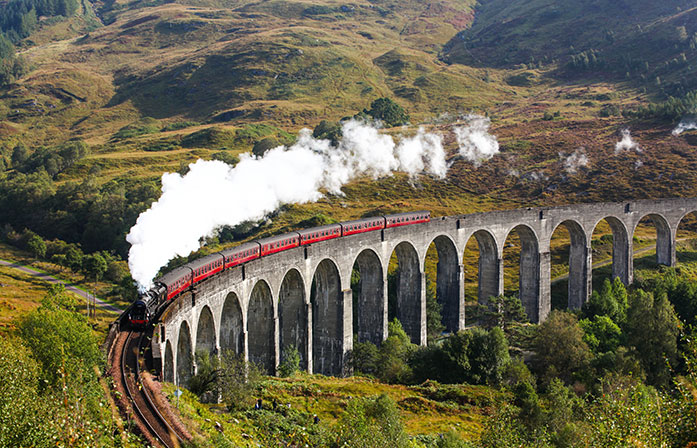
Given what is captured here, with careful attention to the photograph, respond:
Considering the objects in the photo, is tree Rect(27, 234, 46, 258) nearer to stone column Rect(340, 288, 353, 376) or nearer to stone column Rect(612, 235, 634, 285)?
stone column Rect(340, 288, 353, 376)

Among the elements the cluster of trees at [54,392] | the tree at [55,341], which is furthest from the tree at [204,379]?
the cluster of trees at [54,392]

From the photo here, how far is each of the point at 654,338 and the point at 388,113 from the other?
4279 inches

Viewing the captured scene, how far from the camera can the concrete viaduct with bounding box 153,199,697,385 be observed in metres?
35.1

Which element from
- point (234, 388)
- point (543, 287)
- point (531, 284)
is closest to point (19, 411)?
point (234, 388)

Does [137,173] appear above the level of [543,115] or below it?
below

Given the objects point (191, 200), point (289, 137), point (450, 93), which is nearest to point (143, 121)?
point (289, 137)

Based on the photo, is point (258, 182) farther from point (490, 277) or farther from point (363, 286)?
point (490, 277)

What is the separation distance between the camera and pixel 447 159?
12000cm

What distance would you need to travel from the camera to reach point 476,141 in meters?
128

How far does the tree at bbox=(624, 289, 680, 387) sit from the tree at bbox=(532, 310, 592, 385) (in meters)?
4.59

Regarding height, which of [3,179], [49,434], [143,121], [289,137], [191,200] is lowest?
[49,434]

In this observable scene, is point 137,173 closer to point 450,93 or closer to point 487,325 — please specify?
point 487,325

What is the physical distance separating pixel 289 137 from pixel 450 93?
71.6m

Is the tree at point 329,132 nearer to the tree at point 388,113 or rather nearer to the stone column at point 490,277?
the tree at point 388,113
